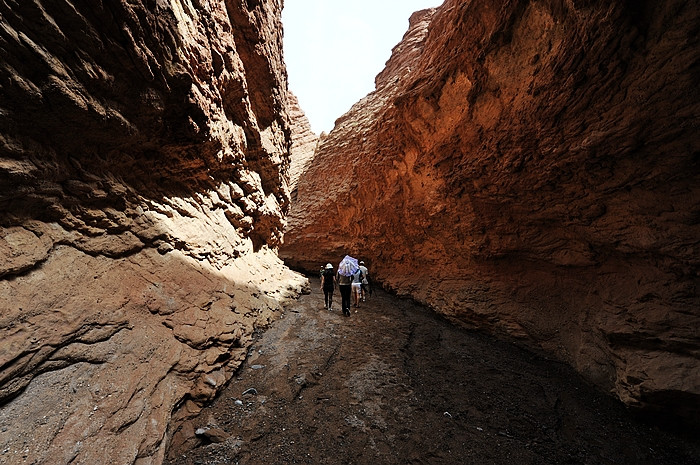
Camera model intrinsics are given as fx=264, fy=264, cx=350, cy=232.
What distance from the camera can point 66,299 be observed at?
305cm

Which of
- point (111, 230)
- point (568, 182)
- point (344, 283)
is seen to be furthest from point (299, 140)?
point (568, 182)

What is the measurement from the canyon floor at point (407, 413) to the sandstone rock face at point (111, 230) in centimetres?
58

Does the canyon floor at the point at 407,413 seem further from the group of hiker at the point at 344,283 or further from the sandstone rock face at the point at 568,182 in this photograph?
the group of hiker at the point at 344,283

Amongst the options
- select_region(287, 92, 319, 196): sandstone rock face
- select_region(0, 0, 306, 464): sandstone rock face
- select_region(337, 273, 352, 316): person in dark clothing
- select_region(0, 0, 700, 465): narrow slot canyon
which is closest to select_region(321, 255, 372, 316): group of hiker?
select_region(337, 273, 352, 316): person in dark clothing

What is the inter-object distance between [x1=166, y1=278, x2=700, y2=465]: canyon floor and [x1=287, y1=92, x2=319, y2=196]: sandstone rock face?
1373 cm

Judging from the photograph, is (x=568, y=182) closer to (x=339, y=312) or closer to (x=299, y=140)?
(x=339, y=312)

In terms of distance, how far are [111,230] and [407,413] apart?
201 inches

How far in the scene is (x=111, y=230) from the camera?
3951 mm

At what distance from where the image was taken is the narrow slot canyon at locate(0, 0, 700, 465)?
288cm

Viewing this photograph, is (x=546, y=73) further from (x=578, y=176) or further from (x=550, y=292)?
(x=550, y=292)

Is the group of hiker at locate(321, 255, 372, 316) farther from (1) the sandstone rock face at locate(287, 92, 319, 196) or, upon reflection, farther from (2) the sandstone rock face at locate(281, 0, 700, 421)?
(1) the sandstone rock face at locate(287, 92, 319, 196)

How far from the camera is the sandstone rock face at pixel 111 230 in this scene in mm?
2586

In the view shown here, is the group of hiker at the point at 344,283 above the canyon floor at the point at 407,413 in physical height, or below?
above

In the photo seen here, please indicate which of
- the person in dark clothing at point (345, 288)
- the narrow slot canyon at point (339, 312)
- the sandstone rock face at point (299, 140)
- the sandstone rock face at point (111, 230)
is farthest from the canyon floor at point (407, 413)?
the sandstone rock face at point (299, 140)
